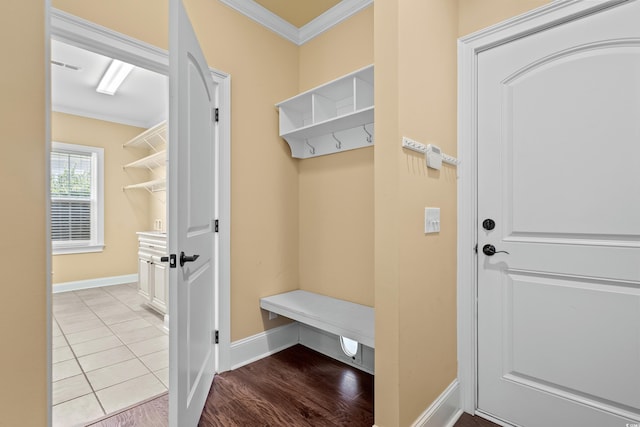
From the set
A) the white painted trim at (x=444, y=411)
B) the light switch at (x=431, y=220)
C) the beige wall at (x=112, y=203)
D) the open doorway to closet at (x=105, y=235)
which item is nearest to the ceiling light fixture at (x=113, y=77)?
the open doorway to closet at (x=105, y=235)

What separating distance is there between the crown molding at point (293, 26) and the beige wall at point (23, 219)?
5.10 ft

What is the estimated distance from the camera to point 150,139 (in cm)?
488

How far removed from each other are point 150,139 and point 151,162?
15.8 inches

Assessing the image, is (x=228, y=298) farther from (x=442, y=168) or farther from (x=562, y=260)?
(x=562, y=260)

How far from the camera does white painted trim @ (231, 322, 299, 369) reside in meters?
2.19

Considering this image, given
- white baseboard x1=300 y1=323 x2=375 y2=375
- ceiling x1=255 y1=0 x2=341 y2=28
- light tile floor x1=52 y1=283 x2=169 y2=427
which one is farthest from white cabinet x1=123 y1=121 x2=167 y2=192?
white baseboard x1=300 y1=323 x2=375 y2=375

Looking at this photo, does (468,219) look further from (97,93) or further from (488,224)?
(97,93)

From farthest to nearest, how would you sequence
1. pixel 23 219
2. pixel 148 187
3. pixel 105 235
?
pixel 148 187 < pixel 105 235 < pixel 23 219

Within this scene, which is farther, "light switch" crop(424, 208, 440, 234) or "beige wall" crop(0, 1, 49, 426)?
"light switch" crop(424, 208, 440, 234)

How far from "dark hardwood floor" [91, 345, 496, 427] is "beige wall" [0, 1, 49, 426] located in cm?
94

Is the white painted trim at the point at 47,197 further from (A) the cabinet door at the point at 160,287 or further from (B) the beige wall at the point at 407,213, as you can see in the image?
(A) the cabinet door at the point at 160,287

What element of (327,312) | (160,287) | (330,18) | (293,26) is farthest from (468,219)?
(160,287)

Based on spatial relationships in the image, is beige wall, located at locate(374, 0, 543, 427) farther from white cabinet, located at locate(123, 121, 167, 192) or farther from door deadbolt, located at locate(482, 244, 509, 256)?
white cabinet, located at locate(123, 121, 167, 192)

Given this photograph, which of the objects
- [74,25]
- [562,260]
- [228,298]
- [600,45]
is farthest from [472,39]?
[228,298]
